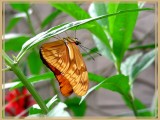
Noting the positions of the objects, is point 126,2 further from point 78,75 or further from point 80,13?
point 78,75

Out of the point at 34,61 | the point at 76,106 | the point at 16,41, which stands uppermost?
the point at 16,41

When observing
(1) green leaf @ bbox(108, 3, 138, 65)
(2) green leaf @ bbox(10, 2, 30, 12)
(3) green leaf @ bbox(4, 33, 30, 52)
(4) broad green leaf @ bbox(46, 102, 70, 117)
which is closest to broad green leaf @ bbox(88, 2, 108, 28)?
(1) green leaf @ bbox(108, 3, 138, 65)

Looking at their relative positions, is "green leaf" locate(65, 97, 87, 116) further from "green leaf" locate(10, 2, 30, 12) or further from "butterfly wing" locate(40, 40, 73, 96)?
"butterfly wing" locate(40, 40, 73, 96)

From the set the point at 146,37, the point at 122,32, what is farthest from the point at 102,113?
the point at 122,32

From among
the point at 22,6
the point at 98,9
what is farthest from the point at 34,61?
the point at 98,9

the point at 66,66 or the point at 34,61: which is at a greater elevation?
the point at 66,66

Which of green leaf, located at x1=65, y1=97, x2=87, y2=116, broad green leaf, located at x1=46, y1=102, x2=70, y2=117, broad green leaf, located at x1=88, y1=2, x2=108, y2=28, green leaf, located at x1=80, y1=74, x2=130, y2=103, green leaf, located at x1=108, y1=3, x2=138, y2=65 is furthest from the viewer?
green leaf, located at x1=65, y1=97, x2=87, y2=116

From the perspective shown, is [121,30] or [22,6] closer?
[121,30]

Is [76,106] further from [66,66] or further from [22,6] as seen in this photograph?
[66,66]
